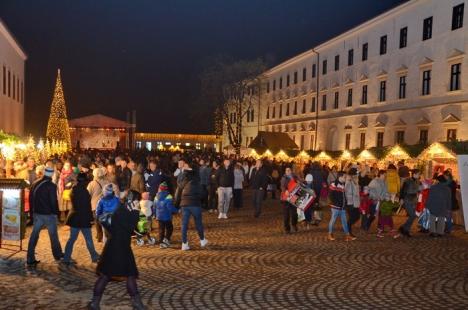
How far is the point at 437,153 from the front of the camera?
21156mm

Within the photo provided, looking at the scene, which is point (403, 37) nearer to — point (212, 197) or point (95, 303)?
point (212, 197)

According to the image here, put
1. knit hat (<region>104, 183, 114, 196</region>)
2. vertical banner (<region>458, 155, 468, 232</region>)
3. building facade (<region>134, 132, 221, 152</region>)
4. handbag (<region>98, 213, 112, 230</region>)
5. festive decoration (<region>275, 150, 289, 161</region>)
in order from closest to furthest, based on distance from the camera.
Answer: handbag (<region>98, 213, 112, 230</region>)
knit hat (<region>104, 183, 114, 196</region>)
vertical banner (<region>458, 155, 468, 232</region>)
festive decoration (<region>275, 150, 289, 161</region>)
building facade (<region>134, 132, 221, 152</region>)

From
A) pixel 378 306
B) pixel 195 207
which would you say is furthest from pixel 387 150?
pixel 378 306

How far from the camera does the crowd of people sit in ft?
21.8

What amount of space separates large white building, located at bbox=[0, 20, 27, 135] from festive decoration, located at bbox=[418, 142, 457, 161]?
34189 mm

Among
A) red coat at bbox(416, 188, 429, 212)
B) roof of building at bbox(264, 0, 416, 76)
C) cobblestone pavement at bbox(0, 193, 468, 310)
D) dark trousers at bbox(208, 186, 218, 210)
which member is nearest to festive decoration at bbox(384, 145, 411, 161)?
red coat at bbox(416, 188, 429, 212)

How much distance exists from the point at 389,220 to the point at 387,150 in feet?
41.5

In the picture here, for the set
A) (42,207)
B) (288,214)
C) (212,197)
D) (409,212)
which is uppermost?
(42,207)

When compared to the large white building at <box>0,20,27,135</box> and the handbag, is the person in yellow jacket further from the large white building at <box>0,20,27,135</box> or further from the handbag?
the large white building at <box>0,20,27,135</box>

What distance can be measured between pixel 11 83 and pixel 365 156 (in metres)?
36.3

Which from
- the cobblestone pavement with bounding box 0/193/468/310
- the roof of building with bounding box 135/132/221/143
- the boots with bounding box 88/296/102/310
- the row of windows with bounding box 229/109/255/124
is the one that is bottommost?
the cobblestone pavement with bounding box 0/193/468/310

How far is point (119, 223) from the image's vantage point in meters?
6.23

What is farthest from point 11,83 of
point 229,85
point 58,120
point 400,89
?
point 400,89

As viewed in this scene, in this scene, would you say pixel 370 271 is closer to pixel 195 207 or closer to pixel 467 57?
pixel 195 207
